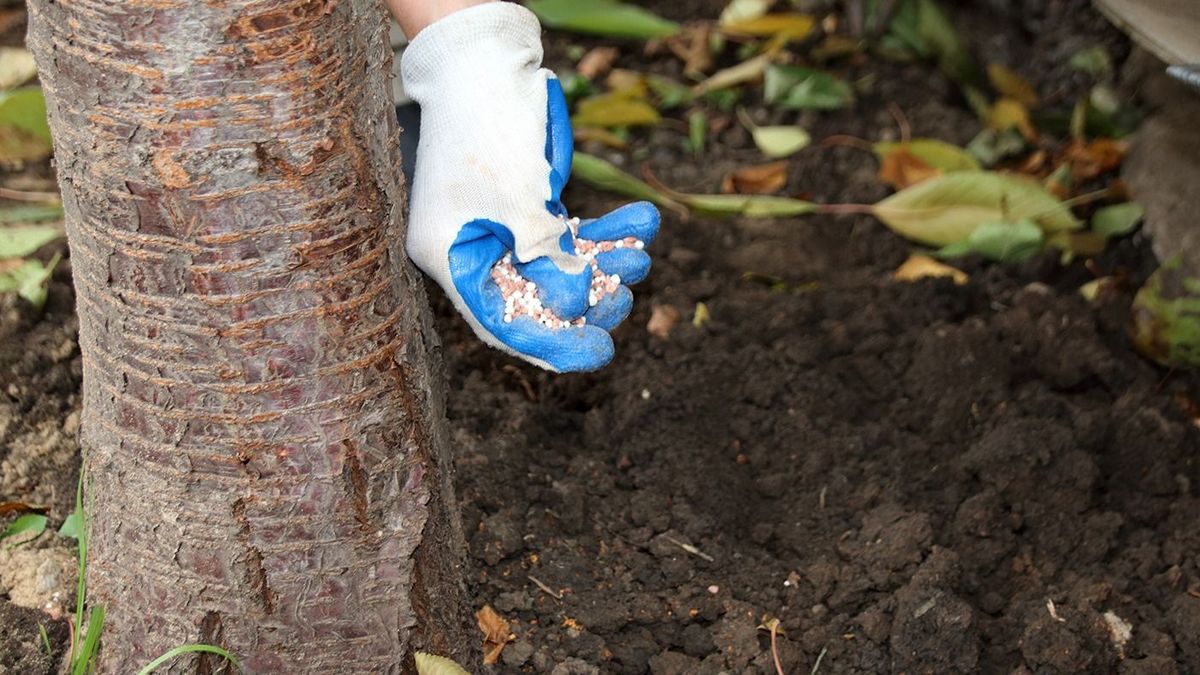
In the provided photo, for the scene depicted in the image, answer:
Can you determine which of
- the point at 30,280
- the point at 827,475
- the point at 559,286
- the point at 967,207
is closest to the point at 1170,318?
the point at 967,207

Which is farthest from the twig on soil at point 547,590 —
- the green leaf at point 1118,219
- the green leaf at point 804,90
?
the green leaf at point 804,90

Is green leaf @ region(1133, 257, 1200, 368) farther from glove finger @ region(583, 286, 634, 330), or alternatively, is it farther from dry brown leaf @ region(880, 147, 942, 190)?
glove finger @ region(583, 286, 634, 330)

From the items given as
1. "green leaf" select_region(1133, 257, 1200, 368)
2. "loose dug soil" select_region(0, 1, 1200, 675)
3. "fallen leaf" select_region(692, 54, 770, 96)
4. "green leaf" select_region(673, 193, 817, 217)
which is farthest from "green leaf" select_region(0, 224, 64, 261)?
"green leaf" select_region(1133, 257, 1200, 368)

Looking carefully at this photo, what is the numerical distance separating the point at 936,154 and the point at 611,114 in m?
0.69

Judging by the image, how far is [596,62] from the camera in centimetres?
309

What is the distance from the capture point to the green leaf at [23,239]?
224cm

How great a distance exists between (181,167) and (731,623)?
2.89 feet

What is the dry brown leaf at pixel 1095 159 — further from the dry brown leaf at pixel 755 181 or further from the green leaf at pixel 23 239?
the green leaf at pixel 23 239

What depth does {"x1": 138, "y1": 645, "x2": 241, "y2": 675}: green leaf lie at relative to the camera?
133 centimetres

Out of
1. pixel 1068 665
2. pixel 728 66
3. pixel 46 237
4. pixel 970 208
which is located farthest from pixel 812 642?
pixel 728 66

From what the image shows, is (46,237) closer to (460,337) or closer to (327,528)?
(460,337)

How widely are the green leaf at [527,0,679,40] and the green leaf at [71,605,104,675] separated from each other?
189cm

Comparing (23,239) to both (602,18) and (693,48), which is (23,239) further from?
(693,48)

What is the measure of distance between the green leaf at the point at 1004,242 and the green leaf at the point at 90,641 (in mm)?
1621
